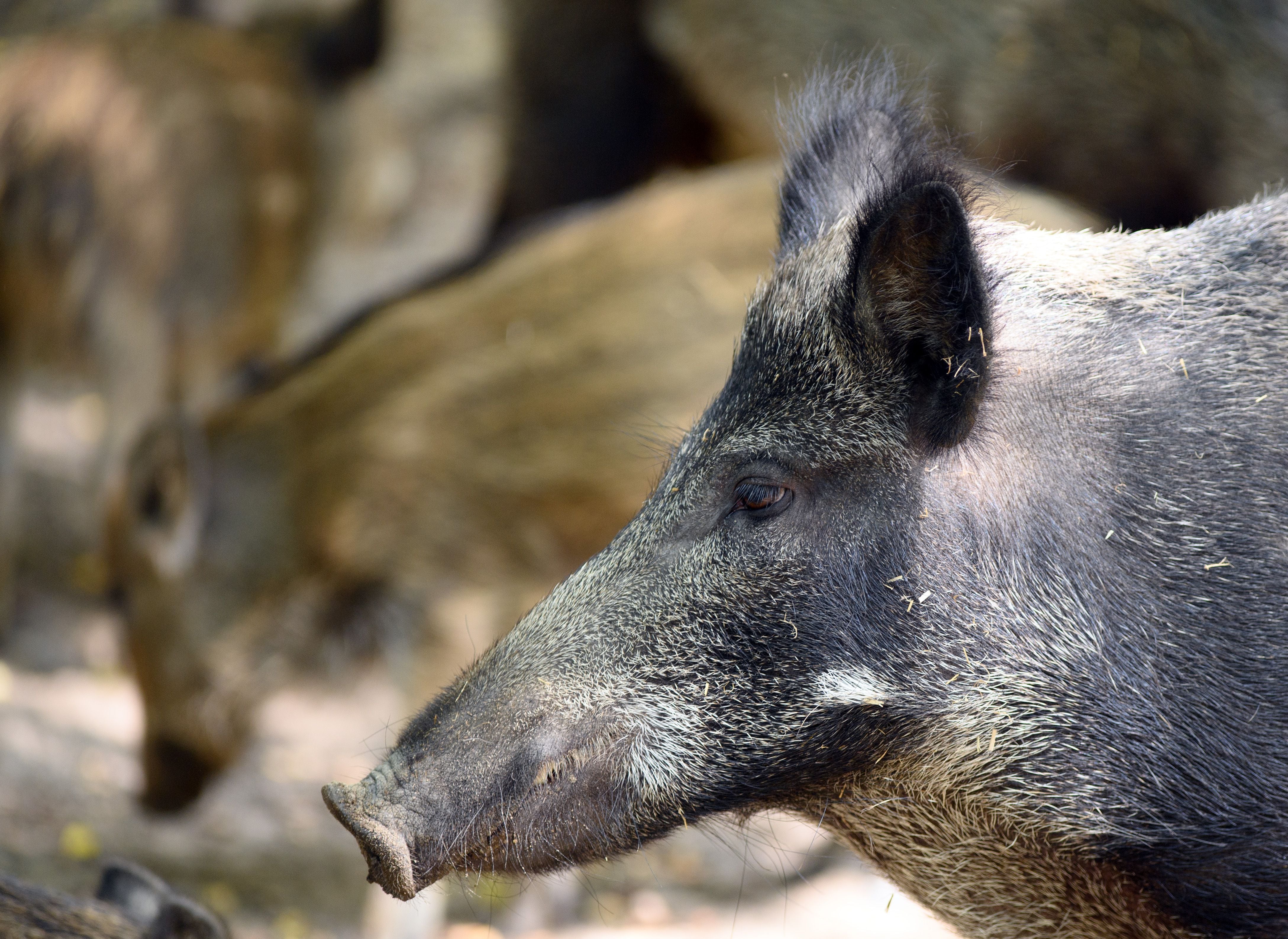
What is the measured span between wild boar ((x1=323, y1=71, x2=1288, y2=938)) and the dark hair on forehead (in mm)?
192

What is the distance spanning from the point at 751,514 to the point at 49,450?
5.85 metres

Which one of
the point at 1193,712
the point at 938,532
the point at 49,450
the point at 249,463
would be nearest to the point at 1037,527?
the point at 938,532

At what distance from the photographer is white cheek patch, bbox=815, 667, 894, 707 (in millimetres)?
1914

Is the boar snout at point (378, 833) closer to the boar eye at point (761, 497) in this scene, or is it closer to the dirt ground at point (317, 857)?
the boar eye at point (761, 497)

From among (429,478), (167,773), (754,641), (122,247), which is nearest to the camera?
(754,641)

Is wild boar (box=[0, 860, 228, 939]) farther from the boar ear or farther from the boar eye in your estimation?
the boar ear

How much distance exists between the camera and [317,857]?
4.90 m

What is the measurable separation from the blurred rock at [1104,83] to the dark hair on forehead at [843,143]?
1.88 meters

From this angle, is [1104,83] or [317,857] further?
[317,857]

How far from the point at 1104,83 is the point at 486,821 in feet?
12.9

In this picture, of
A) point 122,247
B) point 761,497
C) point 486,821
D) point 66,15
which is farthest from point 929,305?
point 66,15

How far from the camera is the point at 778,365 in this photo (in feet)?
6.84

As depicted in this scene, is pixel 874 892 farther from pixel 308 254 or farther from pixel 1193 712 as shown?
pixel 308 254

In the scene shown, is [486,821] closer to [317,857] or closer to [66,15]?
[317,857]
